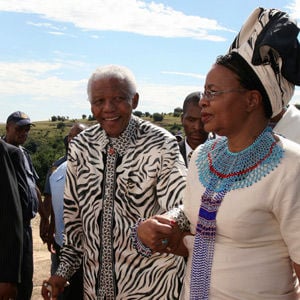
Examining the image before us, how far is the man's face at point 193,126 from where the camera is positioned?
445 cm

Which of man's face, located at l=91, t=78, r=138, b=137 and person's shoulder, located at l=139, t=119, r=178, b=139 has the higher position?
man's face, located at l=91, t=78, r=138, b=137

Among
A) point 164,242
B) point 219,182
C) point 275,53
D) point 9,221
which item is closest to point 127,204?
point 164,242

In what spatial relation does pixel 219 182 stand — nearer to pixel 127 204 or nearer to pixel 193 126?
pixel 127 204

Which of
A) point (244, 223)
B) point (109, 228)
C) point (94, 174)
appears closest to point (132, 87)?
point (94, 174)

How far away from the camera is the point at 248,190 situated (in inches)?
82.0

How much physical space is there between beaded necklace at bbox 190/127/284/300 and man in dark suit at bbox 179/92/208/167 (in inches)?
84.0

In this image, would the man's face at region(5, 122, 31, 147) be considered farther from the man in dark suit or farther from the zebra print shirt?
the zebra print shirt

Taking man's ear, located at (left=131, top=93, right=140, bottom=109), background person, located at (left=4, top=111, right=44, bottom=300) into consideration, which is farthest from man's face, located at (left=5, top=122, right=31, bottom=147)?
man's ear, located at (left=131, top=93, right=140, bottom=109)

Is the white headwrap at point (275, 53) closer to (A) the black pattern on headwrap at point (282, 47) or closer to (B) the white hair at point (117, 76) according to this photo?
(A) the black pattern on headwrap at point (282, 47)

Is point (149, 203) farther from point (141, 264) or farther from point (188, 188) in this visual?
point (188, 188)

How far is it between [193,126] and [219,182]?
88.9 inches

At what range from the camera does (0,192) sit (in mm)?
3420

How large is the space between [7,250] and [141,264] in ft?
3.31

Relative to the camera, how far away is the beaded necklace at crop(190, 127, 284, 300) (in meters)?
2.13
